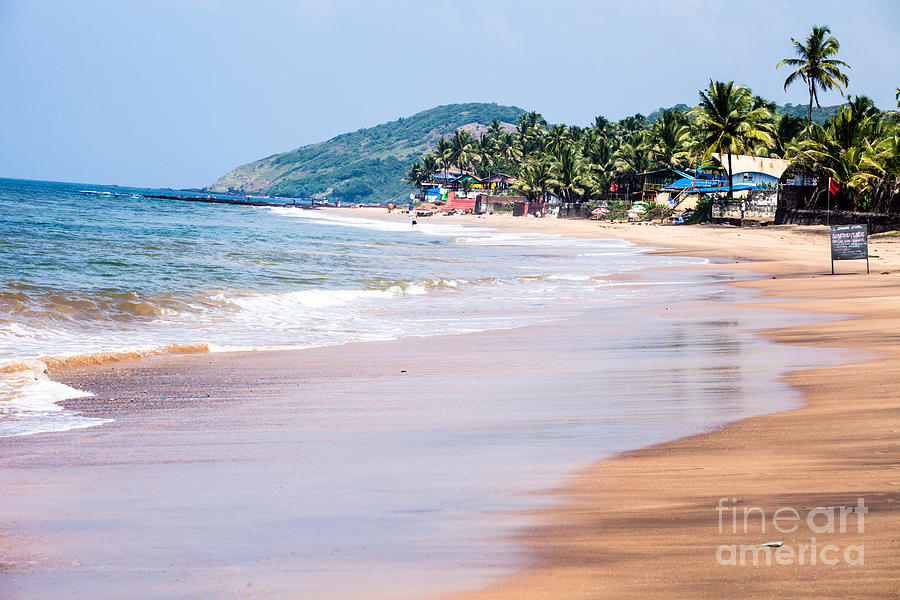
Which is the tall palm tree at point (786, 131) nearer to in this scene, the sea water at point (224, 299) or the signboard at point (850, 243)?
the sea water at point (224, 299)

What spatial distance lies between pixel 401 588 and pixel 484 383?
4.38 metres

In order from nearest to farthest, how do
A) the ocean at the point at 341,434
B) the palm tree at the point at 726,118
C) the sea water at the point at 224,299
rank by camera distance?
the ocean at the point at 341,434, the sea water at the point at 224,299, the palm tree at the point at 726,118

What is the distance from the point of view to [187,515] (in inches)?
150

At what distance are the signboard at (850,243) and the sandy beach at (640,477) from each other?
10331 millimetres

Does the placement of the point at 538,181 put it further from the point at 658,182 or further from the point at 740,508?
the point at 740,508

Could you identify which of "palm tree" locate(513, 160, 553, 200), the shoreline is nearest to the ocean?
the shoreline

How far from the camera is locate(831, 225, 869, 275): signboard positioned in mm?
18062

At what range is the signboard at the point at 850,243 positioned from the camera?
711 inches

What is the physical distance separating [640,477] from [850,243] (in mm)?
16700

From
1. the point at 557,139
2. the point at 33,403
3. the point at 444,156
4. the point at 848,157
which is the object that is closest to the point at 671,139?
the point at 848,157

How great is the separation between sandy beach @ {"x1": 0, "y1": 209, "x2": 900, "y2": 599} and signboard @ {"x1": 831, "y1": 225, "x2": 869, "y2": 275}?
33.9 ft

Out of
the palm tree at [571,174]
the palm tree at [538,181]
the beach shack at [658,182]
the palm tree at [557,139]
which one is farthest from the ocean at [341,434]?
the palm tree at [557,139]

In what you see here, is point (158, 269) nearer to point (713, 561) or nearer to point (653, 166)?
point (713, 561)

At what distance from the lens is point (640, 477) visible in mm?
4086
